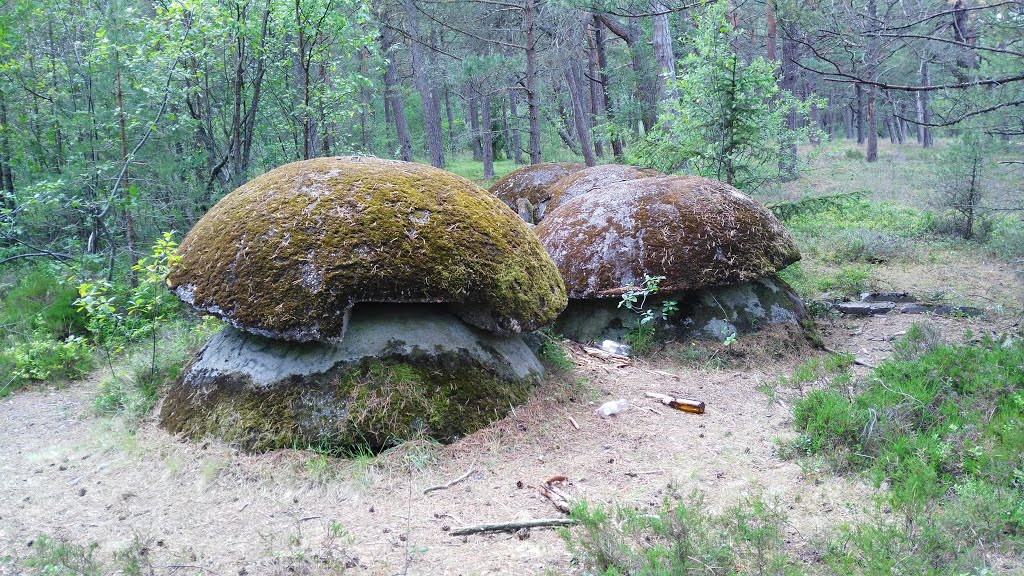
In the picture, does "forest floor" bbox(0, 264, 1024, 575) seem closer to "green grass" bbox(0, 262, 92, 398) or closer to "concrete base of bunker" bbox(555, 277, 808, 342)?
"green grass" bbox(0, 262, 92, 398)

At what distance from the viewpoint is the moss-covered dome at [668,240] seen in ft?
20.7

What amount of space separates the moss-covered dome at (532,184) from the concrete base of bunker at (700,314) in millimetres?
4968

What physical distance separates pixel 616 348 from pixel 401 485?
121 inches

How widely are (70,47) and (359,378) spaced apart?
42.1ft

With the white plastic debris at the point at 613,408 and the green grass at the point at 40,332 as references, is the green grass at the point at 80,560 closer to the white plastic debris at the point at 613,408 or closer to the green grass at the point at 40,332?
the green grass at the point at 40,332

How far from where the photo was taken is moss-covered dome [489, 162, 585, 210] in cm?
1146

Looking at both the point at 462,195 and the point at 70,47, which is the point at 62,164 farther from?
the point at 462,195

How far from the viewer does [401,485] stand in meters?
3.69

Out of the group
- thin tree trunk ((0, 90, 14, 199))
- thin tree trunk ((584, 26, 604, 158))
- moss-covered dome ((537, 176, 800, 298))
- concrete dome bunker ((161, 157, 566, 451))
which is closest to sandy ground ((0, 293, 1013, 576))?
concrete dome bunker ((161, 157, 566, 451))

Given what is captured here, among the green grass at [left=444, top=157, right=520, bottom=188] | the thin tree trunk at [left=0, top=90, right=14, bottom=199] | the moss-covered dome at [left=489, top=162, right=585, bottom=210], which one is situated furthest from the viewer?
the green grass at [left=444, top=157, right=520, bottom=188]

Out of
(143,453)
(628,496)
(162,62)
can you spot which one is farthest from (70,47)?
(628,496)

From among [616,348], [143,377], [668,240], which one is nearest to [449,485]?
[616,348]

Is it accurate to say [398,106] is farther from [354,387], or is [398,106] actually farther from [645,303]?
[354,387]

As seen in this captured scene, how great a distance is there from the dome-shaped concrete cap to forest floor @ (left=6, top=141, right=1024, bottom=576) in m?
5.35
